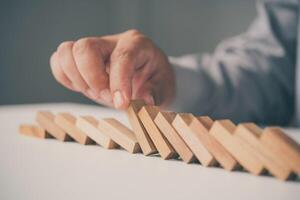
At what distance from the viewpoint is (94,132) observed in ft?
2.20

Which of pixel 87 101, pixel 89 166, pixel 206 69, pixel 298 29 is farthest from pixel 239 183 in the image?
pixel 87 101

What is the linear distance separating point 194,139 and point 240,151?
6cm

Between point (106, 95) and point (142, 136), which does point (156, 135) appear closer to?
point (142, 136)

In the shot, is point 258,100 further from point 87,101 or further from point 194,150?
point 87,101

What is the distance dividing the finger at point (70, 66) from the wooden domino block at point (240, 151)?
0.32 meters

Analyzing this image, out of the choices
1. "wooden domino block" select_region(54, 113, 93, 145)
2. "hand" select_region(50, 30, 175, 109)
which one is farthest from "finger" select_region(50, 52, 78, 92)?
"wooden domino block" select_region(54, 113, 93, 145)

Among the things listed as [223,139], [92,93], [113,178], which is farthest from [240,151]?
[92,93]

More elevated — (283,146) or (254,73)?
(283,146)

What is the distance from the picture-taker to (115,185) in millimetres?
458

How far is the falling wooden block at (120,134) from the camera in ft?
2.04

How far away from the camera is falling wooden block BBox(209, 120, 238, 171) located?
517 millimetres

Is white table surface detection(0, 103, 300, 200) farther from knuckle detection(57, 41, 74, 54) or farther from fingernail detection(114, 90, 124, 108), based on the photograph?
knuckle detection(57, 41, 74, 54)

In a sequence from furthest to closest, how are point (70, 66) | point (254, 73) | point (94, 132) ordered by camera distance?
1. point (254, 73)
2. point (70, 66)
3. point (94, 132)

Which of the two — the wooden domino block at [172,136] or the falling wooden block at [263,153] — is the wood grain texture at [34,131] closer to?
the wooden domino block at [172,136]
